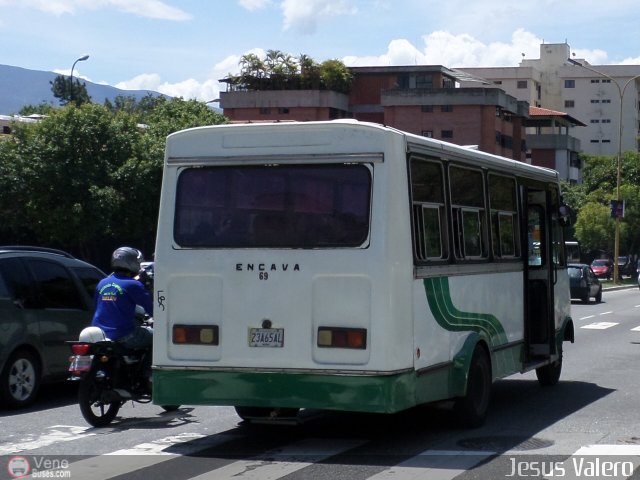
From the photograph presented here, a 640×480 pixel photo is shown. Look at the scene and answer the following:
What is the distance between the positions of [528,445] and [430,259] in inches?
72.2

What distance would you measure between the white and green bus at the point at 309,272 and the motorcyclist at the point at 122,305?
4.27 feet

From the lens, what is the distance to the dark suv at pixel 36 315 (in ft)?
A: 38.9

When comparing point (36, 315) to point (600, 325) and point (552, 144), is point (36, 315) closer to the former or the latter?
point (600, 325)

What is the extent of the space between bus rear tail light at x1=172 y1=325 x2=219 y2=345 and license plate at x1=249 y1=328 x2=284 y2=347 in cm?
33

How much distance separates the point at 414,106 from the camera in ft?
284

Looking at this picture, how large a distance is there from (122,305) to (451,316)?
3256mm

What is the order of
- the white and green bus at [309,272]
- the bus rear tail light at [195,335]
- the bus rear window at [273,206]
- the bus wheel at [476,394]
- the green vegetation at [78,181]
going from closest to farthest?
1. the white and green bus at [309,272]
2. the bus rear window at [273,206]
3. the bus rear tail light at [195,335]
4. the bus wheel at [476,394]
5. the green vegetation at [78,181]

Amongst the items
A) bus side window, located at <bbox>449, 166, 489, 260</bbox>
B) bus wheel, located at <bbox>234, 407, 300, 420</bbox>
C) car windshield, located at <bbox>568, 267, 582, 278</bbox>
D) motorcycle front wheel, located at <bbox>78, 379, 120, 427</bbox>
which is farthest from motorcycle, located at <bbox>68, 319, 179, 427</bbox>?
car windshield, located at <bbox>568, 267, 582, 278</bbox>

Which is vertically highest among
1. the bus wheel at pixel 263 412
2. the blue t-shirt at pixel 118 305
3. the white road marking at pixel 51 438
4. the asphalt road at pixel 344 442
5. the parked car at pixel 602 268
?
the blue t-shirt at pixel 118 305

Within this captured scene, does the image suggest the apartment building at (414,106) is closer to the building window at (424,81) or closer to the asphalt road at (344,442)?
the building window at (424,81)

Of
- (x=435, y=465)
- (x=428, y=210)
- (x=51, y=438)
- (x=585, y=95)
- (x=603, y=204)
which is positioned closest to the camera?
(x=435, y=465)

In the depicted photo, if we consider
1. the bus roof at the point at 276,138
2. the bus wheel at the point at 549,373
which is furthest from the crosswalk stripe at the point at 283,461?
the bus wheel at the point at 549,373

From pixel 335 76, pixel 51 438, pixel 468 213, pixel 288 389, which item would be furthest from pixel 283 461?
pixel 335 76

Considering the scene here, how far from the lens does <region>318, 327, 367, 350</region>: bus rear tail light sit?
29.8ft
